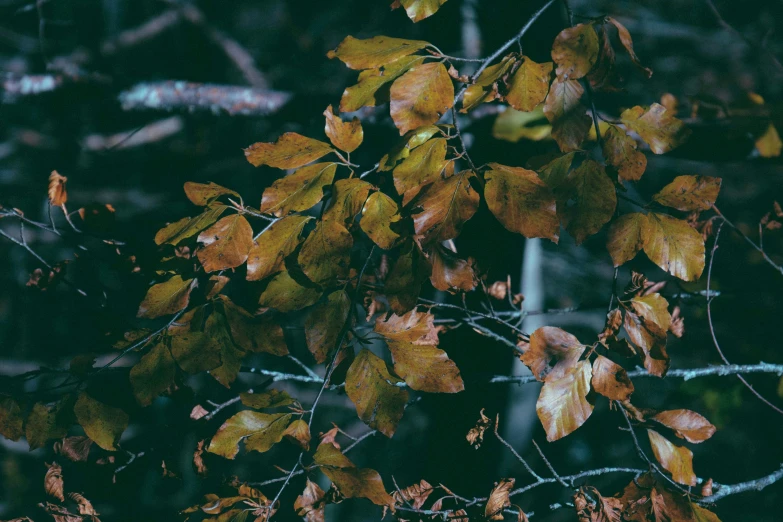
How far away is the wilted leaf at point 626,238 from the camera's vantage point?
617 millimetres

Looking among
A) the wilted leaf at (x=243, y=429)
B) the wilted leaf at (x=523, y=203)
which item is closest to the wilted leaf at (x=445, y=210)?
the wilted leaf at (x=523, y=203)

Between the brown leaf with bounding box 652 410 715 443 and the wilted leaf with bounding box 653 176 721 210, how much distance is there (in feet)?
1.13

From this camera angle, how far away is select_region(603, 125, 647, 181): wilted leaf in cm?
65

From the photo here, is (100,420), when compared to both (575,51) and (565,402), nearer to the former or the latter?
(565,402)

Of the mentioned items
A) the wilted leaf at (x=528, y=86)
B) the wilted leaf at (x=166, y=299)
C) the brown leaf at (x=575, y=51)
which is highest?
the brown leaf at (x=575, y=51)

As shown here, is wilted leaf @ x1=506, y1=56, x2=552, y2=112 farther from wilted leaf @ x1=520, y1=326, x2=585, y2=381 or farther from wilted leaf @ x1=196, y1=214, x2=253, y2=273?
wilted leaf @ x1=196, y1=214, x2=253, y2=273

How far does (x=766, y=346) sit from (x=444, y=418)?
1.32 meters

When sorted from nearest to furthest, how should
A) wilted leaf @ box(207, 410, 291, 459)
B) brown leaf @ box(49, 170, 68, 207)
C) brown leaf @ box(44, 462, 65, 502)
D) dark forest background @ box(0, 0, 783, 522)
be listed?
wilted leaf @ box(207, 410, 291, 459), brown leaf @ box(44, 462, 65, 502), brown leaf @ box(49, 170, 68, 207), dark forest background @ box(0, 0, 783, 522)

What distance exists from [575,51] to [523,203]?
24 cm

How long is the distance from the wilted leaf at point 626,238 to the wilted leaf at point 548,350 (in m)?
0.13

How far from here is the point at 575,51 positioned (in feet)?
2.05

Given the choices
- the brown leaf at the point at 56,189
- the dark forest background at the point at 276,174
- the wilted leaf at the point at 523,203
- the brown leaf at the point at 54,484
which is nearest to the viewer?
the wilted leaf at the point at 523,203

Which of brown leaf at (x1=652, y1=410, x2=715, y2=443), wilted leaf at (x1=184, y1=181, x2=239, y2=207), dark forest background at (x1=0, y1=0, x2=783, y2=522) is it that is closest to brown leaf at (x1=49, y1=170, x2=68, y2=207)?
dark forest background at (x1=0, y1=0, x2=783, y2=522)

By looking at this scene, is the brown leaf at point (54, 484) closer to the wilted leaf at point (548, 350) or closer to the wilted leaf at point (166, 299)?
the wilted leaf at point (166, 299)
